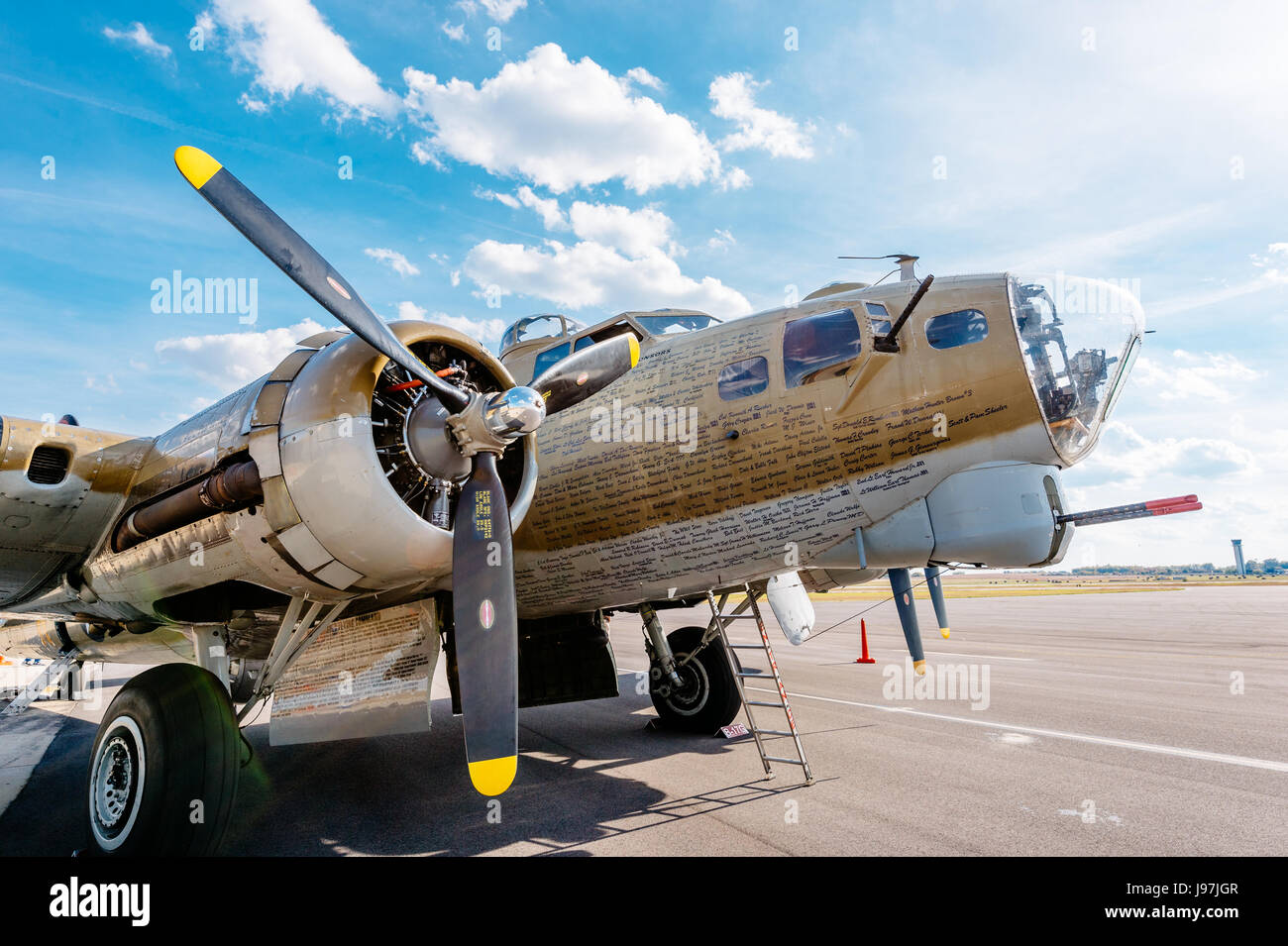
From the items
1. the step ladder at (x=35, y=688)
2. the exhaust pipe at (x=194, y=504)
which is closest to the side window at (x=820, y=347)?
the exhaust pipe at (x=194, y=504)

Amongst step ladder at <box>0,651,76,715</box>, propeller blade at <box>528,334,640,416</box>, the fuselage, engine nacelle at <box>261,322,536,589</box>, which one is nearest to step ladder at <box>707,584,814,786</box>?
the fuselage

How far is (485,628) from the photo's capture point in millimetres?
4871

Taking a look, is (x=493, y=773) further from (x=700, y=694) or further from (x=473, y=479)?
(x=700, y=694)

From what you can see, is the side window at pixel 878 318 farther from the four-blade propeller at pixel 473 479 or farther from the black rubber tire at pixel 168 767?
the black rubber tire at pixel 168 767

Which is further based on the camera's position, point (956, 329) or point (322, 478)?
point (956, 329)

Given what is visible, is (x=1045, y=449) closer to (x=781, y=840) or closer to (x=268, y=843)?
(x=781, y=840)

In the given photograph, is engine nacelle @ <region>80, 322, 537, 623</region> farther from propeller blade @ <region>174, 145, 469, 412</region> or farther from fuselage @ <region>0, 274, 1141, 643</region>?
propeller blade @ <region>174, 145, 469, 412</region>

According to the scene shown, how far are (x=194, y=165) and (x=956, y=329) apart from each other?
572cm

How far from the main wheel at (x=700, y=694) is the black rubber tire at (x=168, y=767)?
5.58m

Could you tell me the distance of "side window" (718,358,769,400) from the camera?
6.20m

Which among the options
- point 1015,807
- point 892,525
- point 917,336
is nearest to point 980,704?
point 1015,807

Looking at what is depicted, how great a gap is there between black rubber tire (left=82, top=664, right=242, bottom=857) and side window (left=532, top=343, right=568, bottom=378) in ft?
14.7

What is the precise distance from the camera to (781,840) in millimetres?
5230

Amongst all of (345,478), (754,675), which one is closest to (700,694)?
(754,675)
